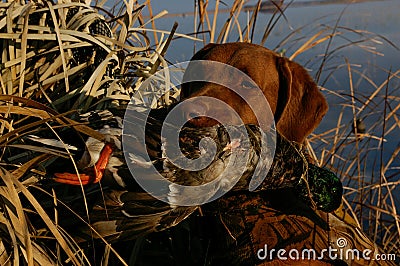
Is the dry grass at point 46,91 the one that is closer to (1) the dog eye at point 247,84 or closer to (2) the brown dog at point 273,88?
(2) the brown dog at point 273,88

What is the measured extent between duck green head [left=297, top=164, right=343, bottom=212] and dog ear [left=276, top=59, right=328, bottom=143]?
1.82 feet

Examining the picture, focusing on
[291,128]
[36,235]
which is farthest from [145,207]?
[291,128]

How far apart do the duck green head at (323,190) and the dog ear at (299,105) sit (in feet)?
1.82

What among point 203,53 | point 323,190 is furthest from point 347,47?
point 323,190

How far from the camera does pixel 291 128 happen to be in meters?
3.37

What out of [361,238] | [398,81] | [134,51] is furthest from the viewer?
[398,81]

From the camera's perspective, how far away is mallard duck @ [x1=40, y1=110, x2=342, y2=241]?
85.3 inches

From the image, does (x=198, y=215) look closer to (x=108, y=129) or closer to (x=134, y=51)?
(x=108, y=129)

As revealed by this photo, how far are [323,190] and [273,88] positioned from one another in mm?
970

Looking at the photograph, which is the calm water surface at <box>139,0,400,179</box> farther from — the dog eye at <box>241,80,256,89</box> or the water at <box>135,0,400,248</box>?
the dog eye at <box>241,80,256,89</box>

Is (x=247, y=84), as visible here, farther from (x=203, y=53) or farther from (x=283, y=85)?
(x=203, y=53)

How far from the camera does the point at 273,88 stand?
3584 millimetres

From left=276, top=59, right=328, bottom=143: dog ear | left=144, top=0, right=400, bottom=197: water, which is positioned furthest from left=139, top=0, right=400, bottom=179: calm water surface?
left=276, top=59, right=328, bottom=143: dog ear

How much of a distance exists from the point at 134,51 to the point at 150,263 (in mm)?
1057
